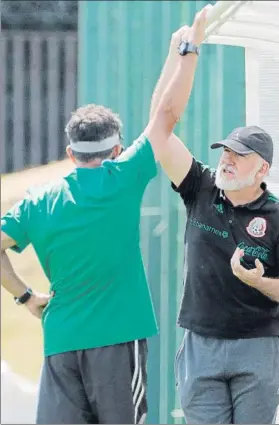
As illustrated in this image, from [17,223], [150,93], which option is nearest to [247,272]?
[17,223]

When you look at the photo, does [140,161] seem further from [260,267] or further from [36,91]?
[36,91]

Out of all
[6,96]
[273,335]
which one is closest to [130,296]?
[273,335]

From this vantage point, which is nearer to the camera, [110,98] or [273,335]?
[273,335]

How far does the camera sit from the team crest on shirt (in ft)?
13.0

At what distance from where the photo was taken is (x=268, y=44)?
4.32 m

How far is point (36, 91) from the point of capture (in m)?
9.41

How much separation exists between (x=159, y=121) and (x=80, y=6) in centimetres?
157

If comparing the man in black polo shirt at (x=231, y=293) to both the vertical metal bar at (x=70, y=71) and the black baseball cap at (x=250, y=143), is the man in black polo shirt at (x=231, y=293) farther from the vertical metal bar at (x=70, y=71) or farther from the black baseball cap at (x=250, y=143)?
the vertical metal bar at (x=70, y=71)

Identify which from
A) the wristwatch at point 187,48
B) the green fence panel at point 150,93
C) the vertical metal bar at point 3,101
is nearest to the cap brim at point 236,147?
the wristwatch at point 187,48

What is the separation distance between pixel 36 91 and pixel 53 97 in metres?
0.16

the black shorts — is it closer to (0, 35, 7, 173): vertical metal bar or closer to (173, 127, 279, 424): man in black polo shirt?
(173, 127, 279, 424): man in black polo shirt

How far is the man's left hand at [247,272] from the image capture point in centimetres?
371

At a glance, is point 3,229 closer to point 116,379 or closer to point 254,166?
point 116,379

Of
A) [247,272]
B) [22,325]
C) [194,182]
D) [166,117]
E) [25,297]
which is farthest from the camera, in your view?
[22,325]
